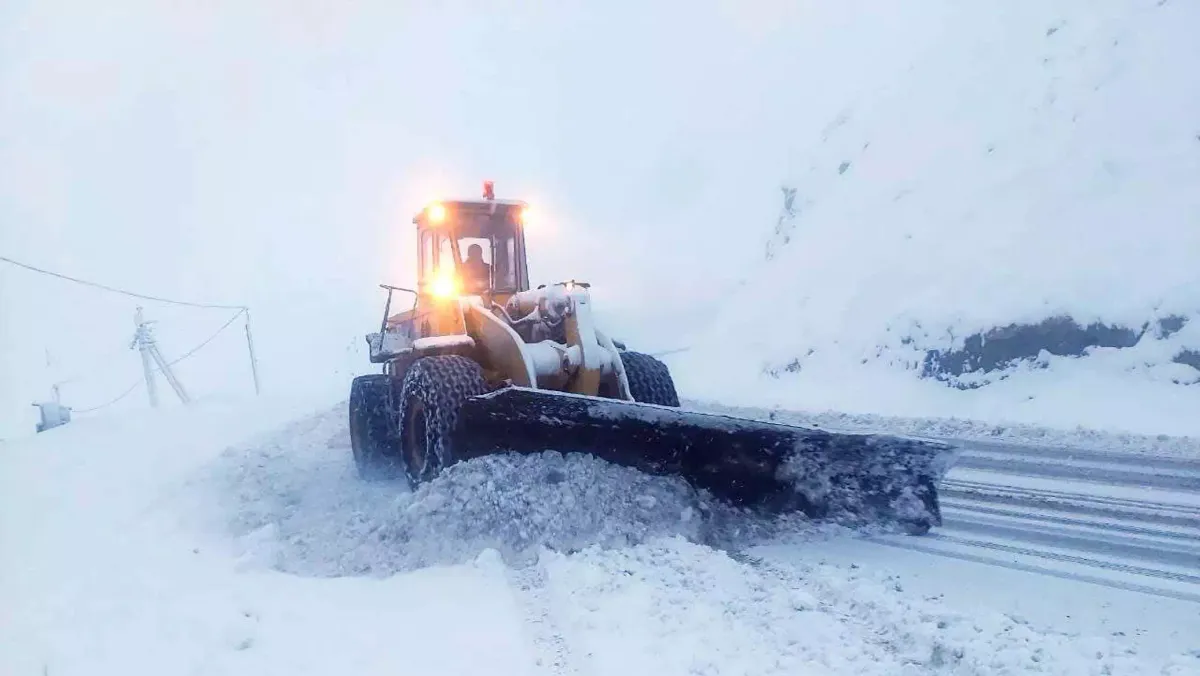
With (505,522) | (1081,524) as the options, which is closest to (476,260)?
(505,522)

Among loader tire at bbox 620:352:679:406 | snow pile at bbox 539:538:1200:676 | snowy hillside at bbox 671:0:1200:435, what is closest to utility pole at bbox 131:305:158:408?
snowy hillside at bbox 671:0:1200:435

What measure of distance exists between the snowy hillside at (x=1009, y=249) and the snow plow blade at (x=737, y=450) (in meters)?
5.55

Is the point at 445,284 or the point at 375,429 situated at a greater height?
the point at 445,284

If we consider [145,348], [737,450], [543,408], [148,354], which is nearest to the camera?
[737,450]

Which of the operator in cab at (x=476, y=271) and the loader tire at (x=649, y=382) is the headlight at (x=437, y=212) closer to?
the operator in cab at (x=476, y=271)

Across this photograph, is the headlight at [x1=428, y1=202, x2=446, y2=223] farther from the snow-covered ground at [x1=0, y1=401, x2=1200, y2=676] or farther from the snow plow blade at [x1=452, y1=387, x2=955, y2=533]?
the snow-covered ground at [x1=0, y1=401, x2=1200, y2=676]

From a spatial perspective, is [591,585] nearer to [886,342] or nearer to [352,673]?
[352,673]

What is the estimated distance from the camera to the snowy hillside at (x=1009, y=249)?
9.20 m

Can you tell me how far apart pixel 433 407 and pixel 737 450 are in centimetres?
216

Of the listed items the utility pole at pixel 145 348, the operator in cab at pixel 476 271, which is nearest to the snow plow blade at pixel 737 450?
the operator in cab at pixel 476 271

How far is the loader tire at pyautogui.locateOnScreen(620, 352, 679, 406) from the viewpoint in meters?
6.04

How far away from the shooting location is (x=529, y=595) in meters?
3.44

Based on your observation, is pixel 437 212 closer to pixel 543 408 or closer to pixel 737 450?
pixel 543 408

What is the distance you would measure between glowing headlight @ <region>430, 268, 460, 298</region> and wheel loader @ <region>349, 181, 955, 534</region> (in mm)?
12
